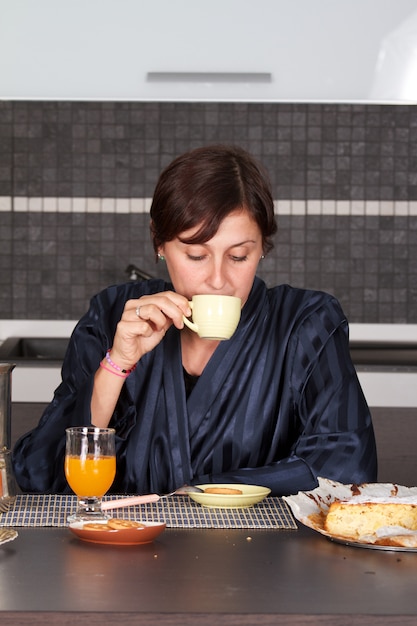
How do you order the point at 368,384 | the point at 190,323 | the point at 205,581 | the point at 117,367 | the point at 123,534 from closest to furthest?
→ the point at 205,581 → the point at 123,534 → the point at 190,323 → the point at 117,367 → the point at 368,384

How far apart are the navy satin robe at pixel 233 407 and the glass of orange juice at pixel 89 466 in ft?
1.19

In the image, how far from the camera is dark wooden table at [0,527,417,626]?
0.97 m

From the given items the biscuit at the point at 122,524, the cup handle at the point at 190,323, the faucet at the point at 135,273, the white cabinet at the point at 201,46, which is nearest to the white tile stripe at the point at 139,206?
the faucet at the point at 135,273

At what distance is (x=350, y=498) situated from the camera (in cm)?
132

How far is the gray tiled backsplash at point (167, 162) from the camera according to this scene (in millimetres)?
3822

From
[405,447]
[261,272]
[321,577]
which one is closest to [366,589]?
[321,577]

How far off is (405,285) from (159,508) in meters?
2.61

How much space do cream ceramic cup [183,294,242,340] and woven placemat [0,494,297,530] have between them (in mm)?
270

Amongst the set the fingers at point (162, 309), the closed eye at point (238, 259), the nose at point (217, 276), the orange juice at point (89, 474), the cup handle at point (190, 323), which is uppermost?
the closed eye at point (238, 259)

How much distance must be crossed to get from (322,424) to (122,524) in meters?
0.60

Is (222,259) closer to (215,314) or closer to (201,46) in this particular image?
(215,314)

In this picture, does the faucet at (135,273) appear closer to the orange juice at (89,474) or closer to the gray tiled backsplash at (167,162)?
the gray tiled backsplash at (167,162)

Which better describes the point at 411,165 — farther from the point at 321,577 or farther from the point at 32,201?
the point at 321,577

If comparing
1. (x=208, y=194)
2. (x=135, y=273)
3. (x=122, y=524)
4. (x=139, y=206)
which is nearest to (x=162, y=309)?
(x=208, y=194)
